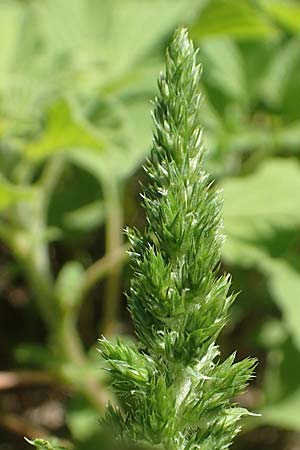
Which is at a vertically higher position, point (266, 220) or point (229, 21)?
point (229, 21)

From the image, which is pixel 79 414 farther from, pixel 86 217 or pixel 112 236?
pixel 86 217

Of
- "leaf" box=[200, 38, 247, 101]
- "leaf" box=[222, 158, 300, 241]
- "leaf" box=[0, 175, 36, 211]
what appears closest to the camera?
"leaf" box=[0, 175, 36, 211]

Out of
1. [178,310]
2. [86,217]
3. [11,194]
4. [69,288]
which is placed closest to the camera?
[178,310]

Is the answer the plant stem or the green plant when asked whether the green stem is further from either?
the green plant

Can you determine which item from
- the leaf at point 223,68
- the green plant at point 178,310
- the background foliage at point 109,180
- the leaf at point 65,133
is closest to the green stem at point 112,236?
the background foliage at point 109,180

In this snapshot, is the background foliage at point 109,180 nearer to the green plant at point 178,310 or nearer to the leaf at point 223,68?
the leaf at point 223,68

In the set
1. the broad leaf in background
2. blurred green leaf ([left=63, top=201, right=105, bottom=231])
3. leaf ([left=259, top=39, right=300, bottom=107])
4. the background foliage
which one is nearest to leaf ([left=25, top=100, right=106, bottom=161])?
the background foliage

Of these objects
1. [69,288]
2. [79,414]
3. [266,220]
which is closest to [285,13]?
[266,220]
